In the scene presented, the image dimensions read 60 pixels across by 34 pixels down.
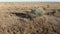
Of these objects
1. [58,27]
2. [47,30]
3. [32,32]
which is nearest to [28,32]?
[32,32]

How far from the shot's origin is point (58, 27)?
1828 cm

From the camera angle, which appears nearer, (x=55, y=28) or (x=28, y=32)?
(x=28, y=32)

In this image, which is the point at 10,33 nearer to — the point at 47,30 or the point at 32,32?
the point at 32,32

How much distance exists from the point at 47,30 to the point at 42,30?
418 millimetres

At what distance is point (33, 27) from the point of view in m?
17.9

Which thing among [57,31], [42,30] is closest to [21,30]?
[42,30]

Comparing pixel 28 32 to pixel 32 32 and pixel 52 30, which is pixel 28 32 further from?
pixel 52 30

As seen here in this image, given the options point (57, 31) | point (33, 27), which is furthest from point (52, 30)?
point (33, 27)

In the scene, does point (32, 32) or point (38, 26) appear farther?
point (38, 26)

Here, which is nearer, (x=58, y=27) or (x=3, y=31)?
(x=3, y=31)

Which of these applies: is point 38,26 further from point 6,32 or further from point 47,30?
point 6,32

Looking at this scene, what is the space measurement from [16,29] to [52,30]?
277cm

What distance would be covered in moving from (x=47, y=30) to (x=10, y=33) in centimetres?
287

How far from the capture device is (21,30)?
1703 centimetres
